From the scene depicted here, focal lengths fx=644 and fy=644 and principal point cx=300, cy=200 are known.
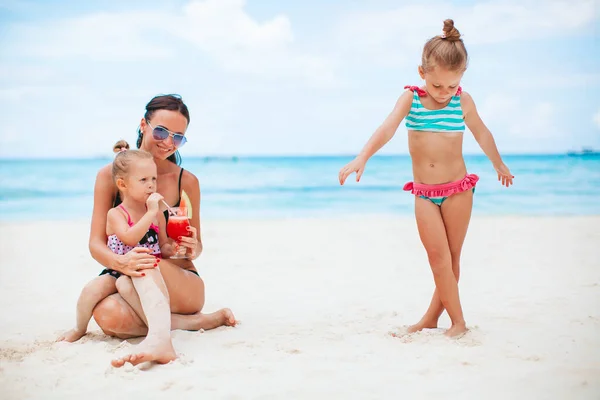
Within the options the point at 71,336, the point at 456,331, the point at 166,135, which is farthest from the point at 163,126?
the point at 456,331

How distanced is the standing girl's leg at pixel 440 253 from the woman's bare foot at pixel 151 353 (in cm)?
145

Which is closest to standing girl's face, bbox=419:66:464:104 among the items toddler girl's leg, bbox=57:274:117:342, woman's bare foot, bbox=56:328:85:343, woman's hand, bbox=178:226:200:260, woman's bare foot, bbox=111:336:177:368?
woman's hand, bbox=178:226:200:260

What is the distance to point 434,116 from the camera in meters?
3.52

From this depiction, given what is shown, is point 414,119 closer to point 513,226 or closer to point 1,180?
point 513,226

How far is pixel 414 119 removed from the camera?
3547 mm

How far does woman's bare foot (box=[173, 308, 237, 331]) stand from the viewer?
3.72 meters

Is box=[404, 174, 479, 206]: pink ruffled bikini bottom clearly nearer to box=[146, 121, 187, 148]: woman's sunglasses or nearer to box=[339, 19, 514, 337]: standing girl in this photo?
box=[339, 19, 514, 337]: standing girl

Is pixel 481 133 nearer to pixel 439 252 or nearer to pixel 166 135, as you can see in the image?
pixel 439 252

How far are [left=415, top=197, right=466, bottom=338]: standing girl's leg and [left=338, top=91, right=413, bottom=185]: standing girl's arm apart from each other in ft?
1.45

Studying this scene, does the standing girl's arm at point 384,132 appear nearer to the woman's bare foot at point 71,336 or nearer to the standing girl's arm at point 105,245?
the standing girl's arm at point 105,245

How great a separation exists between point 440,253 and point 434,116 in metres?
0.75

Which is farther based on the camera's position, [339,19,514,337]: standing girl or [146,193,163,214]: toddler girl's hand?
[339,19,514,337]: standing girl

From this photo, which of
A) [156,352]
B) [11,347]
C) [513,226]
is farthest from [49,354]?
[513,226]

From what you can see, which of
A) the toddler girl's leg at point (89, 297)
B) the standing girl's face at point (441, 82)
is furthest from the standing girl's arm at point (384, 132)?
the toddler girl's leg at point (89, 297)
